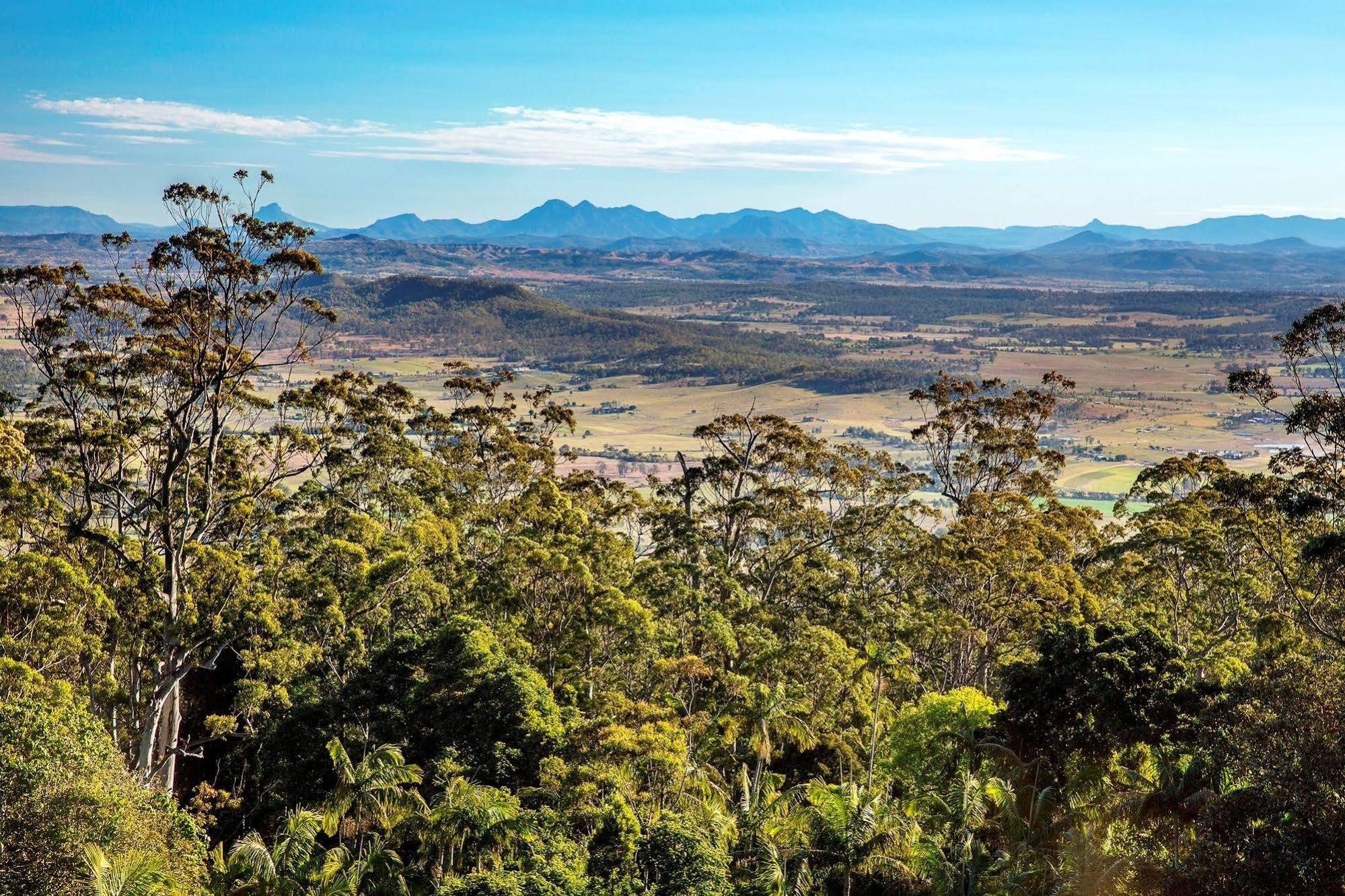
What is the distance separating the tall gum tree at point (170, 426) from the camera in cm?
2134

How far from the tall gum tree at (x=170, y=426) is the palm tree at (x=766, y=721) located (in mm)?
10532

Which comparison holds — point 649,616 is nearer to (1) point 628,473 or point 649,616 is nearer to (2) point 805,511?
(2) point 805,511

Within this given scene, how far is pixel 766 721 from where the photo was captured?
21.9 metres

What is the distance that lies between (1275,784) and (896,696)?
18.5 m

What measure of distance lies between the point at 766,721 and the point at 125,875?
41.6ft

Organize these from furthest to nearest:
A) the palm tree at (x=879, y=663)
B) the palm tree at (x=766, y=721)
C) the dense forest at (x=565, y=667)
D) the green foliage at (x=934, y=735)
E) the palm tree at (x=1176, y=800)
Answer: the green foliage at (x=934, y=735) → the palm tree at (x=766, y=721) → the palm tree at (x=879, y=663) → the palm tree at (x=1176, y=800) → the dense forest at (x=565, y=667)

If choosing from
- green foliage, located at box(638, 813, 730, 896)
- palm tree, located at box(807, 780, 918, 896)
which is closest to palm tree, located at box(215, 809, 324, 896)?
green foliage, located at box(638, 813, 730, 896)

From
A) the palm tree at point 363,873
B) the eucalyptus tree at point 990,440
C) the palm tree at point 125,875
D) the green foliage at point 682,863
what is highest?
the eucalyptus tree at point 990,440

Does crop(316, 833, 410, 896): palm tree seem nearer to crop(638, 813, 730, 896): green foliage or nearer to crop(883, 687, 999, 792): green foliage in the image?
crop(638, 813, 730, 896): green foliage

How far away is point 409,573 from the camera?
24.7m

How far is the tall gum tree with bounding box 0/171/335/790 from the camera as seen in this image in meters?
21.3

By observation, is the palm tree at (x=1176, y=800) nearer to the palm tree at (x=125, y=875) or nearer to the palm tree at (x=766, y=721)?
the palm tree at (x=766, y=721)

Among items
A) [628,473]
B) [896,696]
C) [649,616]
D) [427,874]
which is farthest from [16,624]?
[628,473]

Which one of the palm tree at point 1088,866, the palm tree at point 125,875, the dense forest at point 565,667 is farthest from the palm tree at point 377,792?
the palm tree at point 1088,866
